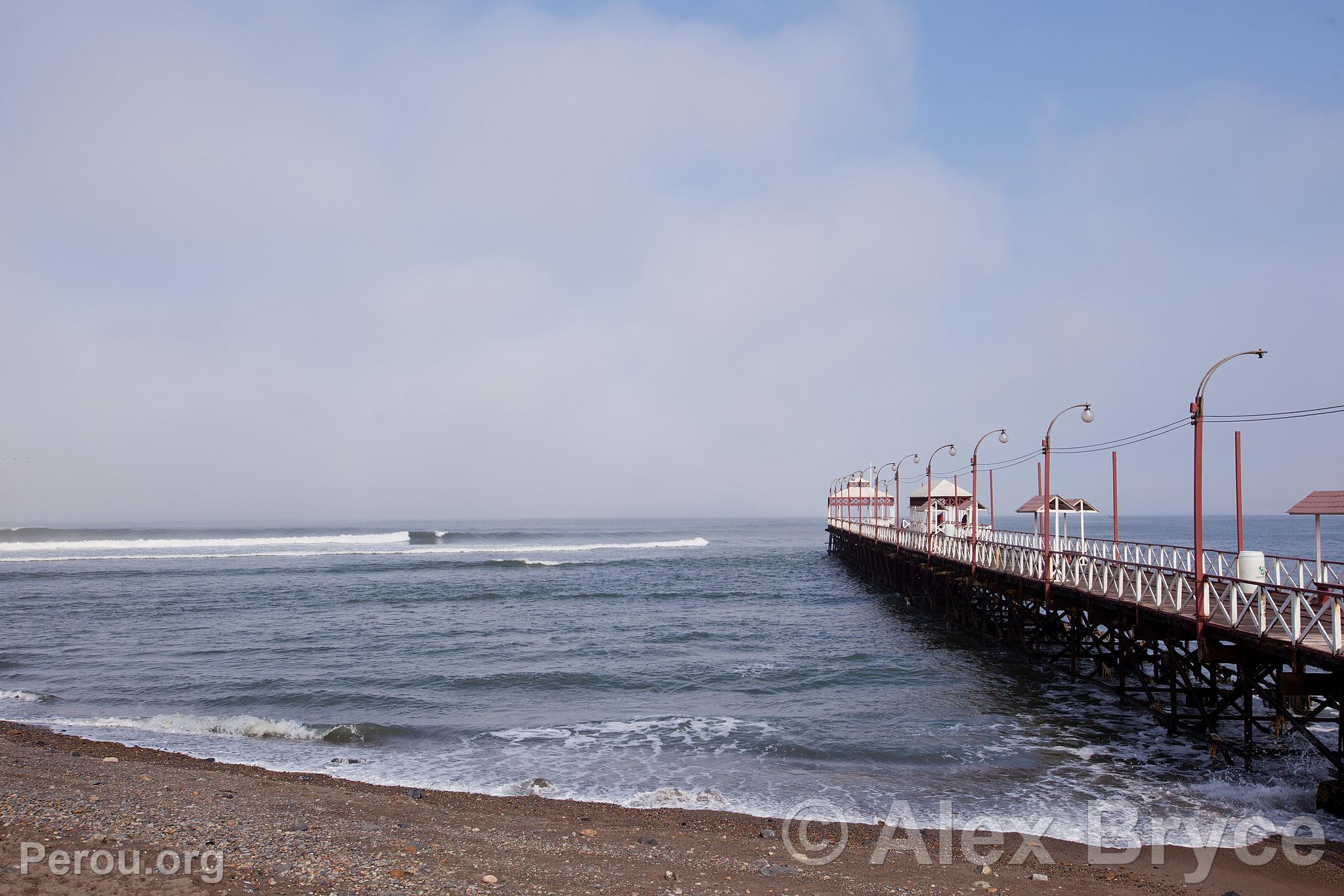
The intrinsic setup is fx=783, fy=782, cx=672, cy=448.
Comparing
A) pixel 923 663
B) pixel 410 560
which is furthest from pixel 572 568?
pixel 923 663

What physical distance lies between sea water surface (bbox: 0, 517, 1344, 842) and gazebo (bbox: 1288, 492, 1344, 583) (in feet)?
11.5

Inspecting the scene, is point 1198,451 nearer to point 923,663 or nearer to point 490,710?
point 923,663

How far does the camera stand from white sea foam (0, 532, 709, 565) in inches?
2287

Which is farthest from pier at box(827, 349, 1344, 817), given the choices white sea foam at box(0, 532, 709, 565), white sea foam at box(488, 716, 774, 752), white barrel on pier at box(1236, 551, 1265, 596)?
white sea foam at box(0, 532, 709, 565)

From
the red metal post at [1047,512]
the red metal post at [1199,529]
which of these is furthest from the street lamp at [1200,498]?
the red metal post at [1047,512]

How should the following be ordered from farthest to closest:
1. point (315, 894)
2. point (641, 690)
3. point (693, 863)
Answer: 1. point (641, 690)
2. point (693, 863)
3. point (315, 894)

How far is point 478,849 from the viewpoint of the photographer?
27.7 ft

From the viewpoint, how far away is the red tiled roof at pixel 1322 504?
12242mm

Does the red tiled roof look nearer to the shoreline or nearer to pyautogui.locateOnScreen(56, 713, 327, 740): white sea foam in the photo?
the shoreline

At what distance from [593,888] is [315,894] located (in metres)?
2.49

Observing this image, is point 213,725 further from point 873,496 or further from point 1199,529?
point 873,496

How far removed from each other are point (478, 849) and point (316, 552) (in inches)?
2503

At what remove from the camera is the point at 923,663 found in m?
21.0

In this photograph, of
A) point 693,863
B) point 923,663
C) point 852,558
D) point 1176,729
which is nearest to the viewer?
point 693,863
